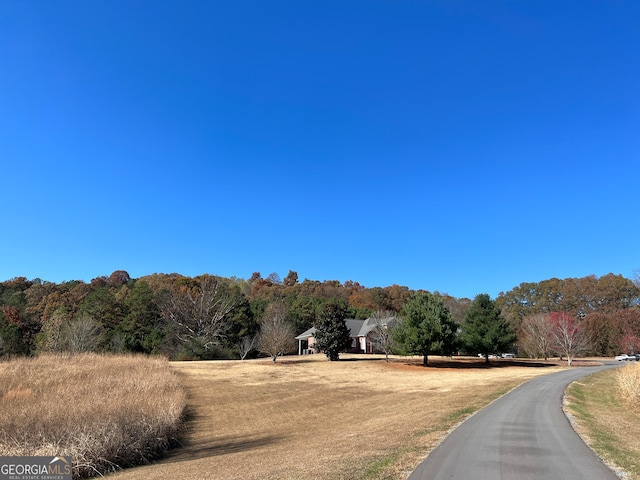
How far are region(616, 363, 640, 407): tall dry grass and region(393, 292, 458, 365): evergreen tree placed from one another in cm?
2194

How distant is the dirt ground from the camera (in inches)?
342

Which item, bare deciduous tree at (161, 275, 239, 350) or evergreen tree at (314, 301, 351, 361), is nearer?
evergreen tree at (314, 301, 351, 361)

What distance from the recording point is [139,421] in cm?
1335

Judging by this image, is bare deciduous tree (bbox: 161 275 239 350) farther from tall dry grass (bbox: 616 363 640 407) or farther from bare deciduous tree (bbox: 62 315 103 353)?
tall dry grass (bbox: 616 363 640 407)

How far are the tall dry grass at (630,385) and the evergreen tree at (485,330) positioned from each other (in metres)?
26.7

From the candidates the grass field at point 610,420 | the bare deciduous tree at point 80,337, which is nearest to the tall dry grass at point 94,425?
the grass field at point 610,420

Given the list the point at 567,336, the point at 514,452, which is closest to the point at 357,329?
the point at 567,336

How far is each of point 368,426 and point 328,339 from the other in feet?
111

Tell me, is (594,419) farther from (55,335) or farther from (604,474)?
(55,335)

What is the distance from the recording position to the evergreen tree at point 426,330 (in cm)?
4044

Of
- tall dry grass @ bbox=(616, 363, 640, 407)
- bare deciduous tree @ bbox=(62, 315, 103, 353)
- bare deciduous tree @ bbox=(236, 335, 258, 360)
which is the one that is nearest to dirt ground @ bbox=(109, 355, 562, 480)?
tall dry grass @ bbox=(616, 363, 640, 407)

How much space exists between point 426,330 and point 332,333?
1245 cm

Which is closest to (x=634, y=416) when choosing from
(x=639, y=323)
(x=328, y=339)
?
(x=328, y=339)

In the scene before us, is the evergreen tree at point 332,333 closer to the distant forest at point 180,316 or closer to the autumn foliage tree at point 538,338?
the distant forest at point 180,316
